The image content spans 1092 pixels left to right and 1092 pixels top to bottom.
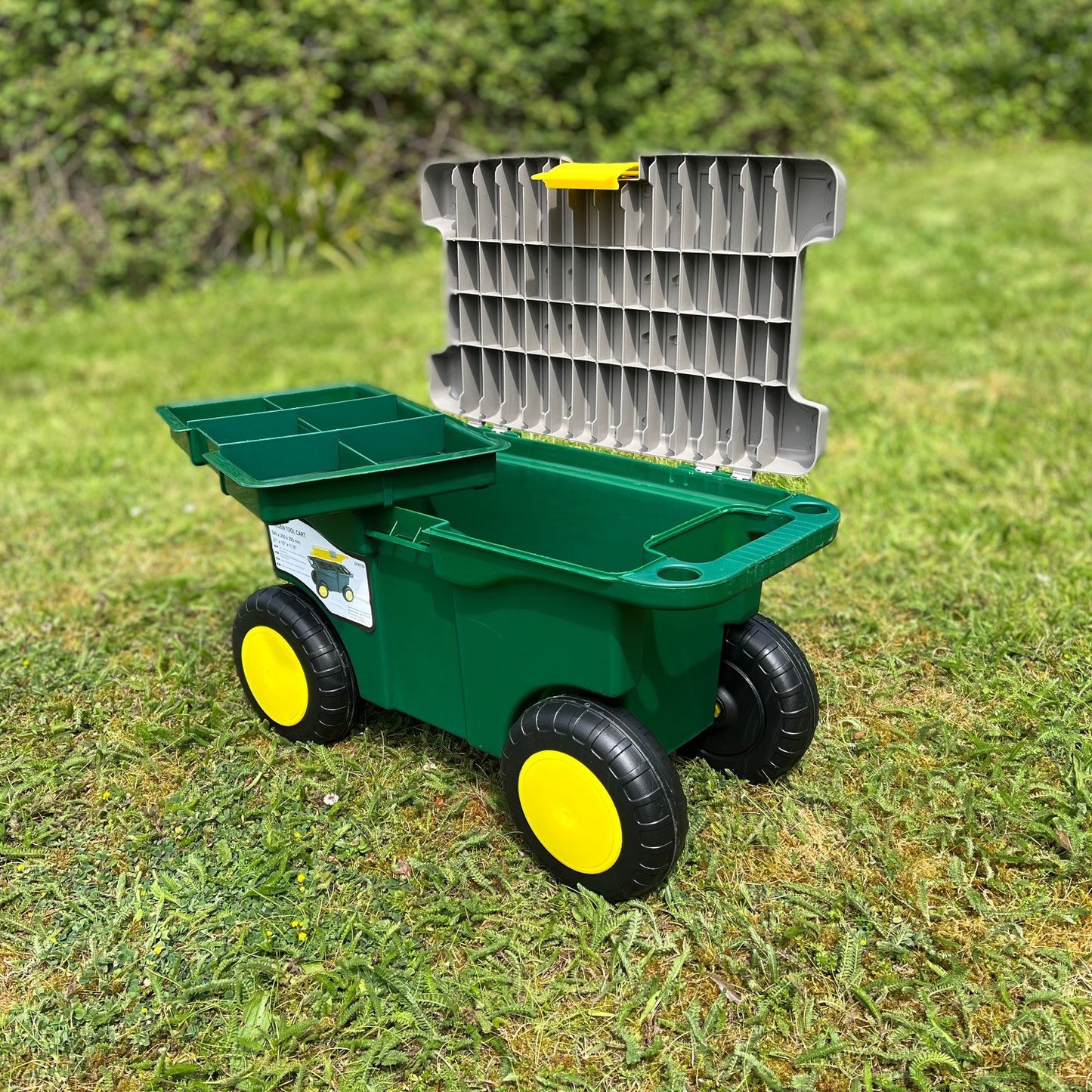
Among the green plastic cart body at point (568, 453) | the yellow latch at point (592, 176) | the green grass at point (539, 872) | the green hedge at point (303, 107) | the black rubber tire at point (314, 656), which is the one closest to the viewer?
the green grass at point (539, 872)

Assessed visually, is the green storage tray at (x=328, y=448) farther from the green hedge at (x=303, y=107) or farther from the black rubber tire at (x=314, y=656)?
the green hedge at (x=303, y=107)

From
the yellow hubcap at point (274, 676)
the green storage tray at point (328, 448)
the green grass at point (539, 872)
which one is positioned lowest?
the green grass at point (539, 872)

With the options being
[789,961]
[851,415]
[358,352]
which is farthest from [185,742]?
[358,352]

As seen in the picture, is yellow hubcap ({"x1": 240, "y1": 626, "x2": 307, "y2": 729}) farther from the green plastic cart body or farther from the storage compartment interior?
the storage compartment interior

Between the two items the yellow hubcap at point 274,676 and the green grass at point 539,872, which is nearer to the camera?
the green grass at point 539,872

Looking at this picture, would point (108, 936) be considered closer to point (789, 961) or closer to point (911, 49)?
point (789, 961)

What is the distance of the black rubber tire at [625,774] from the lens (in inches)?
75.0

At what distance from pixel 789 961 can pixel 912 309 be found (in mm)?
4831

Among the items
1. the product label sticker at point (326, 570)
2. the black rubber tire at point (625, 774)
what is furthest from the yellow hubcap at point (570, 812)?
the product label sticker at point (326, 570)

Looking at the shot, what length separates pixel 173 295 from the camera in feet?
24.4

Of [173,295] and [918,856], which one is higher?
[918,856]

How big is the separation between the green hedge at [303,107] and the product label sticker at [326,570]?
5.60 m

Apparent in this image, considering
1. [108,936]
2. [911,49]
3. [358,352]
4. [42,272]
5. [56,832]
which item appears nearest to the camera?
[108,936]

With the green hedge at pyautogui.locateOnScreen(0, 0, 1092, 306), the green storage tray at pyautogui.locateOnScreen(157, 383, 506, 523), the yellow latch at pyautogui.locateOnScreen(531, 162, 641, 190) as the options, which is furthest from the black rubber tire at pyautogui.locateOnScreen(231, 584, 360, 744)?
the green hedge at pyautogui.locateOnScreen(0, 0, 1092, 306)
